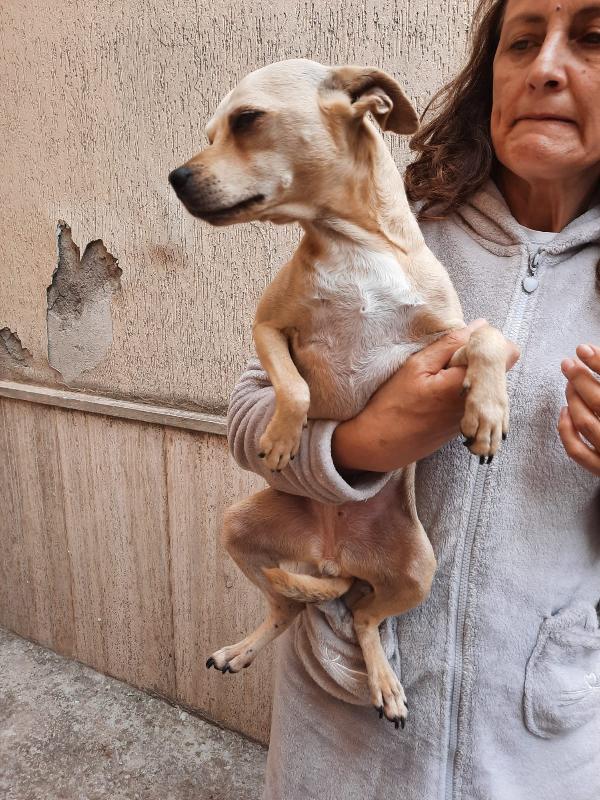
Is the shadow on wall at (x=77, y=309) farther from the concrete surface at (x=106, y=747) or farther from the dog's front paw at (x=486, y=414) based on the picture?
the dog's front paw at (x=486, y=414)

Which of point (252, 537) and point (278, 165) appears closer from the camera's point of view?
point (278, 165)

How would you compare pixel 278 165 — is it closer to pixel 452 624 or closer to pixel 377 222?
pixel 377 222

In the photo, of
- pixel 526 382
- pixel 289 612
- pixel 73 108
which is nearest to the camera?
pixel 526 382

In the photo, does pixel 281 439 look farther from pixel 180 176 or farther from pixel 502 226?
pixel 502 226

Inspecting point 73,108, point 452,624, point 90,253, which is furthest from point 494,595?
point 73,108

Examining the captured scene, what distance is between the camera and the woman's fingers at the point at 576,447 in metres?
0.91

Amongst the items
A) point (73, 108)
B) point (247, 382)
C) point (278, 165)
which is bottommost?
point (247, 382)

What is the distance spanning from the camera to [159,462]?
2418 mm

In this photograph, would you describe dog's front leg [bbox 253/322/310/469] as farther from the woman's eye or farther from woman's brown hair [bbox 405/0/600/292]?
the woman's eye

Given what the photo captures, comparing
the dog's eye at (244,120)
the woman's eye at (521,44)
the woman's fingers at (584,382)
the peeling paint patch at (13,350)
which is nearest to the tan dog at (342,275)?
the dog's eye at (244,120)

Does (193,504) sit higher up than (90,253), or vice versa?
(90,253)

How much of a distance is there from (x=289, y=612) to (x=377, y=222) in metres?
0.82

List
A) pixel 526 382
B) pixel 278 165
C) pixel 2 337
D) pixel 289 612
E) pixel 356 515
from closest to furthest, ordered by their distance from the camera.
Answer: pixel 278 165, pixel 526 382, pixel 356 515, pixel 289 612, pixel 2 337

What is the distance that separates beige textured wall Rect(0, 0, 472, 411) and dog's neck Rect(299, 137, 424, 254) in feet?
2.95
